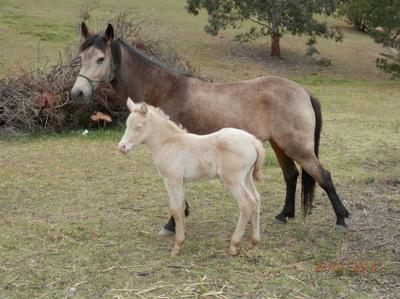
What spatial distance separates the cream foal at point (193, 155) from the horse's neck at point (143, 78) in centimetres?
71

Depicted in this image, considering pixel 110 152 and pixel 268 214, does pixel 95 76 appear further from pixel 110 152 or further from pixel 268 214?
pixel 110 152

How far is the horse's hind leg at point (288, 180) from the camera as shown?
227 inches

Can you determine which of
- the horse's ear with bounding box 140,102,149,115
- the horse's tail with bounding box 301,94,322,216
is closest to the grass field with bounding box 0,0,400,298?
the horse's tail with bounding box 301,94,322,216

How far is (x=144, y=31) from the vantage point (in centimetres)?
1166

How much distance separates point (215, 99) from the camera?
527cm

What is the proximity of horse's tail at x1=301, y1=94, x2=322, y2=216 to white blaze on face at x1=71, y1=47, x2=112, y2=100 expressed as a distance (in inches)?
79.6

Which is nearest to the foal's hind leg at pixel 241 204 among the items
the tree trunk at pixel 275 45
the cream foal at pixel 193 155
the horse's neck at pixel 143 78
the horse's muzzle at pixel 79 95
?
the cream foal at pixel 193 155

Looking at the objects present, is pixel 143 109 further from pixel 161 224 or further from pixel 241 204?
pixel 161 224

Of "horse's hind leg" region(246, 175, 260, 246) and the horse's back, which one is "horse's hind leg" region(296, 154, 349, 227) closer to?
the horse's back

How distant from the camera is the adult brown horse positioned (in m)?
5.21

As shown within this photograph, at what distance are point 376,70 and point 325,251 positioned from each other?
19411mm

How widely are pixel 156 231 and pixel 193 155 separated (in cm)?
119

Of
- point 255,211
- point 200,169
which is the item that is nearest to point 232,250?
point 255,211
